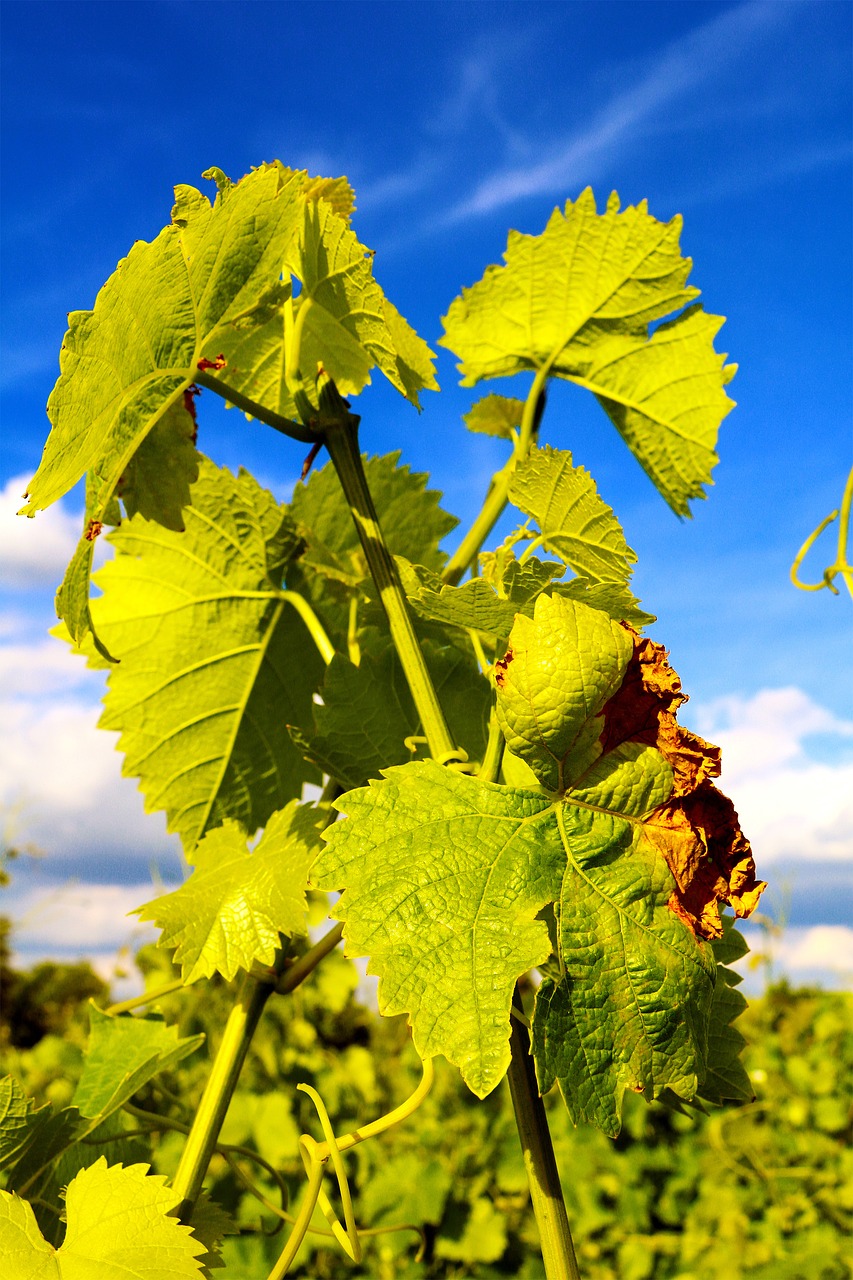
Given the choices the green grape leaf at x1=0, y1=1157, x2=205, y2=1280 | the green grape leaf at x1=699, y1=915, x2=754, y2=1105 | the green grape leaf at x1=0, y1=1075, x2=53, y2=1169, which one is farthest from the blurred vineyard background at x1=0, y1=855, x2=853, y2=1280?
the green grape leaf at x1=699, y1=915, x2=754, y2=1105

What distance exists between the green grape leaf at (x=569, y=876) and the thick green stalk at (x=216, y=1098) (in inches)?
11.5

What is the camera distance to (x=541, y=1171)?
0.58 metres

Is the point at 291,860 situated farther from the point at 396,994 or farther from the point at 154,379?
the point at 154,379

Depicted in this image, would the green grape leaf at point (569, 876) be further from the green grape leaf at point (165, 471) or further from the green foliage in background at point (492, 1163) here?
the green foliage in background at point (492, 1163)

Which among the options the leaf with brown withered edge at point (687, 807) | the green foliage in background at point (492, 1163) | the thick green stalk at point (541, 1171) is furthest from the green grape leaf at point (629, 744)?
the green foliage in background at point (492, 1163)

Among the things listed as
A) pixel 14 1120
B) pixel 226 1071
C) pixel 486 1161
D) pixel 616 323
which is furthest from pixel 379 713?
pixel 486 1161

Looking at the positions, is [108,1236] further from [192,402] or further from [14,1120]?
[192,402]

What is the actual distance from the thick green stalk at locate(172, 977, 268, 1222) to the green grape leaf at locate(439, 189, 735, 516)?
2.13 ft

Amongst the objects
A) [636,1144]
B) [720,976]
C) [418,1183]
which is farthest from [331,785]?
[636,1144]

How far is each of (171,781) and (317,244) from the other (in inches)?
21.0

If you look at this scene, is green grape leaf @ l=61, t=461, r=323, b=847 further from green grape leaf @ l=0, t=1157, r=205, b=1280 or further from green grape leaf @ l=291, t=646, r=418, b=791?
green grape leaf @ l=0, t=1157, r=205, b=1280

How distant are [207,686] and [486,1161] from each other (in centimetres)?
208

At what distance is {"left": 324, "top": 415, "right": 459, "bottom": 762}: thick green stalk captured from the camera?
2.17 feet

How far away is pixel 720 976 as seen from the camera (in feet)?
2.22
